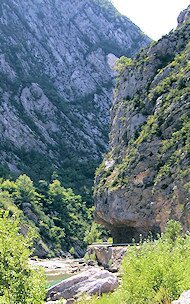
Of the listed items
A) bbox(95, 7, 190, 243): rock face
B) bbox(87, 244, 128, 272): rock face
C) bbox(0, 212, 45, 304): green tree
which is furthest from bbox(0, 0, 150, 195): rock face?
bbox(0, 212, 45, 304): green tree

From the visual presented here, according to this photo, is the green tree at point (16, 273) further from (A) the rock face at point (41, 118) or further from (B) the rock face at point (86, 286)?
(A) the rock face at point (41, 118)

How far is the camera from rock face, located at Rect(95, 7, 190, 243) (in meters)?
59.9

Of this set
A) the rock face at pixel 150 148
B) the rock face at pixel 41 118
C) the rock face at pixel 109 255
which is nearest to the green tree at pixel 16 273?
the rock face at pixel 109 255

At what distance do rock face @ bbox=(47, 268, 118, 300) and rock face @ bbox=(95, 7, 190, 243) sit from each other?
18279mm

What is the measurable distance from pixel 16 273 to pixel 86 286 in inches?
650

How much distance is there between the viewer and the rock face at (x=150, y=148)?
59875 mm

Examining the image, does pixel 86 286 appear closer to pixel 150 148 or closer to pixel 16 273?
pixel 16 273

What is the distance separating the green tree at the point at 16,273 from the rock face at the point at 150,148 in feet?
112

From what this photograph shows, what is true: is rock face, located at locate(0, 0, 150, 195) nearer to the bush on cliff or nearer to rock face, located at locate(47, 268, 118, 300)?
rock face, located at locate(47, 268, 118, 300)

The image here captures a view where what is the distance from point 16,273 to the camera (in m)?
20.6

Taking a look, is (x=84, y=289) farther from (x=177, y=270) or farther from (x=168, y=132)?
(x=168, y=132)

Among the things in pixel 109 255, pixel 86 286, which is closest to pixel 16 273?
pixel 86 286

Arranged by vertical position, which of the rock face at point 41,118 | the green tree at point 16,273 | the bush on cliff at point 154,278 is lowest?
the bush on cliff at point 154,278

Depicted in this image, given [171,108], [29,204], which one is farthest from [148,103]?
[29,204]
